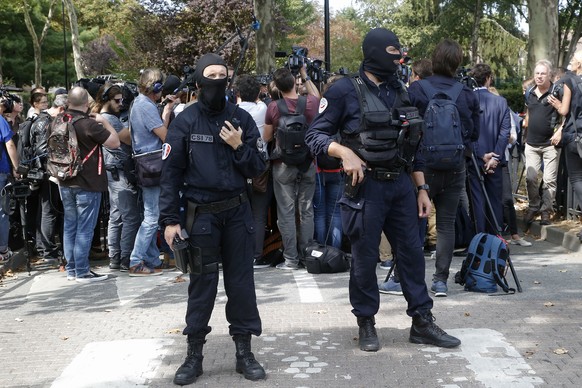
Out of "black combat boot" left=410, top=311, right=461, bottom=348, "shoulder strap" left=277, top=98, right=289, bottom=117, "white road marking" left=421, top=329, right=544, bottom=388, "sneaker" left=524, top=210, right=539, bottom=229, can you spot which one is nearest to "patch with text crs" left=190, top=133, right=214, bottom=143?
"black combat boot" left=410, top=311, right=461, bottom=348

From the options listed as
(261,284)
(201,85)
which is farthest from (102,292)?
(201,85)

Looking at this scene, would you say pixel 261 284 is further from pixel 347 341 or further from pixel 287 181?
pixel 347 341

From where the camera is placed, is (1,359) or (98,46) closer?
(1,359)

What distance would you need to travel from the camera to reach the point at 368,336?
5.80 metres

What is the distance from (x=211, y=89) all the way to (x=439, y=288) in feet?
10.6

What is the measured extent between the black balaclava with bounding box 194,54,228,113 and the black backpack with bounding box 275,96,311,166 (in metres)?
3.42

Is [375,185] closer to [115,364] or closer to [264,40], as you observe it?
[115,364]

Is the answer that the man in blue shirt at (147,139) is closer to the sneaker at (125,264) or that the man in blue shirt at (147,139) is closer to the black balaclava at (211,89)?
the sneaker at (125,264)

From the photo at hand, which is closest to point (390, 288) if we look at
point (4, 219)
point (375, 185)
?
point (375, 185)

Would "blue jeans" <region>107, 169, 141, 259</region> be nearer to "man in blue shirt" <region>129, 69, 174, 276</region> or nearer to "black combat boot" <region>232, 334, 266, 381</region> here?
"man in blue shirt" <region>129, 69, 174, 276</region>

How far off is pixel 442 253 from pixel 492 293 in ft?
2.02

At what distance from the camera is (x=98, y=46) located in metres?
54.8

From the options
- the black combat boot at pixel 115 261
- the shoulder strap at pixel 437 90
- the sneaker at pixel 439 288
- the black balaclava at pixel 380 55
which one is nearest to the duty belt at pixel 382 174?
the black balaclava at pixel 380 55

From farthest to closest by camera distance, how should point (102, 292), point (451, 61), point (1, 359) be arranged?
point (102, 292) < point (451, 61) < point (1, 359)
